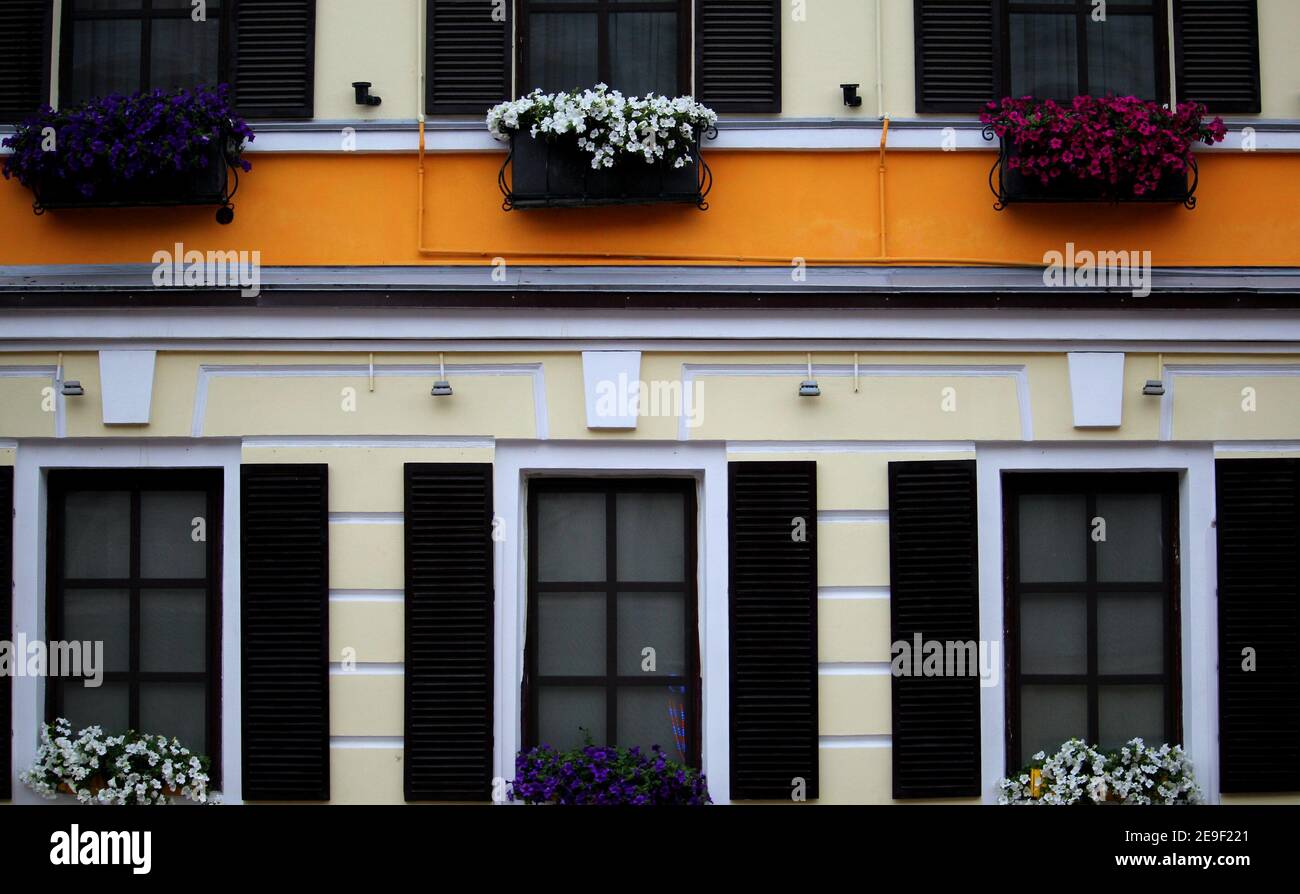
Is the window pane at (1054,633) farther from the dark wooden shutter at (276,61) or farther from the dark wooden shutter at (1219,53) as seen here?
the dark wooden shutter at (276,61)

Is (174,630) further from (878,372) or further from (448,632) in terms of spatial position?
(878,372)

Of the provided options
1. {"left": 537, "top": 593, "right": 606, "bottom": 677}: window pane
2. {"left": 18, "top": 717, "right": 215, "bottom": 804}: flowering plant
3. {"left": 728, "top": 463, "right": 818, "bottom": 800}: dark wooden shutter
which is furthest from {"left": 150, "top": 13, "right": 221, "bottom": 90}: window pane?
{"left": 728, "top": 463, "right": 818, "bottom": 800}: dark wooden shutter

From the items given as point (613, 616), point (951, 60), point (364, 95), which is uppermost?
point (951, 60)

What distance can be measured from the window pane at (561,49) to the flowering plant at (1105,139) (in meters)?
2.38

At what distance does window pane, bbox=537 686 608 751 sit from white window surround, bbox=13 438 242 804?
1727 mm

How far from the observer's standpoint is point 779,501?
355 inches

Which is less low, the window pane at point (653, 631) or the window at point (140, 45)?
the window at point (140, 45)

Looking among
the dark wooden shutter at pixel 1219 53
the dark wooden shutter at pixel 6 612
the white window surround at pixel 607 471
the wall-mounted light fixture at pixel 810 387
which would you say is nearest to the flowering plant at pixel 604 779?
the white window surround at pixel 607 471

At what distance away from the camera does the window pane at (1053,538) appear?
930 centimetres

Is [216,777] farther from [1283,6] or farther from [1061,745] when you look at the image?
[1283,6]

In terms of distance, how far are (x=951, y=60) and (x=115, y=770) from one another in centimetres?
618

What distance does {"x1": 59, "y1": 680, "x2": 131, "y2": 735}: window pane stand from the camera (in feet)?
30.4

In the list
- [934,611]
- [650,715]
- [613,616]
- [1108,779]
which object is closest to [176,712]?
[613,616]

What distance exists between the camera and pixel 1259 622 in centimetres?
898
